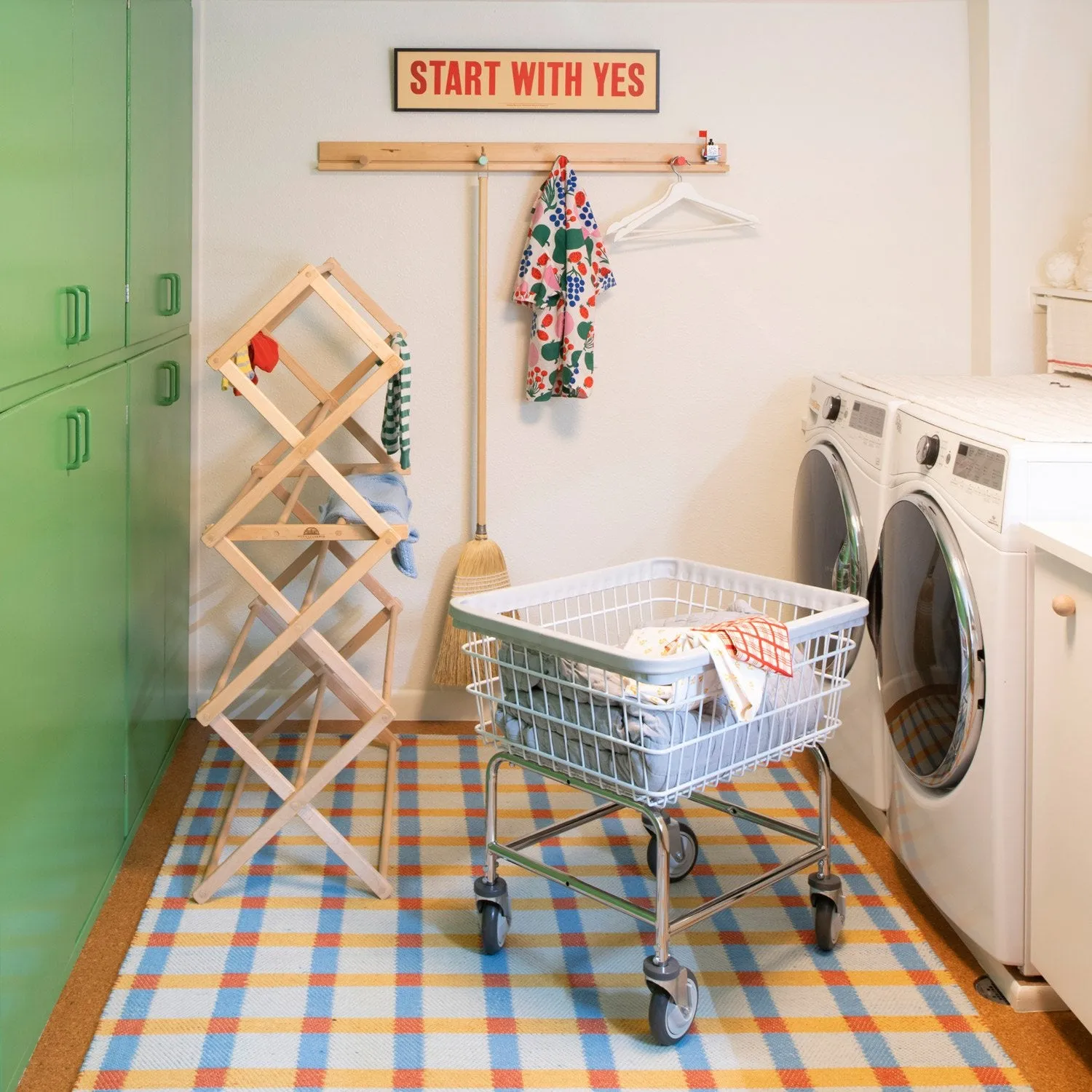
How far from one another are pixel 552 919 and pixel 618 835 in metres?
0.40

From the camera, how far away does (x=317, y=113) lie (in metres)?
3.27

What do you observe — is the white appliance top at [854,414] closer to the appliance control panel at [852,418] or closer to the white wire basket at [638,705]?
the appliance control panel at [852,418]

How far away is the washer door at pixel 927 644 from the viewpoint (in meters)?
2.12

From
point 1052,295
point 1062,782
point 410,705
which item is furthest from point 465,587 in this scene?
point 1062,782

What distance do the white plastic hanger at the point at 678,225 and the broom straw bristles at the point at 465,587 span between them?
2.95 ft

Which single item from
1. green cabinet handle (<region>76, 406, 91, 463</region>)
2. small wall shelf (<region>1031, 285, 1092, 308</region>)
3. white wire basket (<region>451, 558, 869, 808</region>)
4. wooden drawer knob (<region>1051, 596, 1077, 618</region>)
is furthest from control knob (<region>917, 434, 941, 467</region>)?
green cabinet handle (<region>76, 406, 91, 463</region>)

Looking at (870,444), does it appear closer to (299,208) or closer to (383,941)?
(383,941)

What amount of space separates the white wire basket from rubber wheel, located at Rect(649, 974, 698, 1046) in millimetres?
308

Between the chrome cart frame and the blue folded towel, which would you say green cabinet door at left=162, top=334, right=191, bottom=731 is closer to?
the blue folded towel

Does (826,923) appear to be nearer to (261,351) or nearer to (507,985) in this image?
(507,985)

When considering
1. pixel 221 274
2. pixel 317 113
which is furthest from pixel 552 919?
pixel 317 113

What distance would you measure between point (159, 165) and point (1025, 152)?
2.13m

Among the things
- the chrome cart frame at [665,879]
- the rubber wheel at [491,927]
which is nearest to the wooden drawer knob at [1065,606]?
the chrome cart frame at [665,879]

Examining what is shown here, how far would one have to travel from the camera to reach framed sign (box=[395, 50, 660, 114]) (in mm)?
3242
